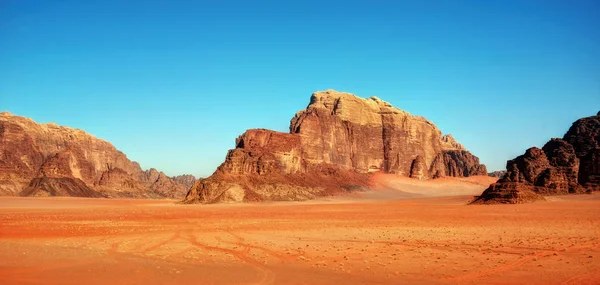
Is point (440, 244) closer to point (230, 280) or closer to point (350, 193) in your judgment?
point (230, 280)

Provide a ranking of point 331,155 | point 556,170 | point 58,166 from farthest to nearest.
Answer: point 58,166, point 331,155, point 556,170

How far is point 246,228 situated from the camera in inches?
1226

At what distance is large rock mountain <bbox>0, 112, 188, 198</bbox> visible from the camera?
375 ft

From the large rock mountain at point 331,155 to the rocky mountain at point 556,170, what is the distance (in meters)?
36.8

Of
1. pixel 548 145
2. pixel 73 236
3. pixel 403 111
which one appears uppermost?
pixel 403 111

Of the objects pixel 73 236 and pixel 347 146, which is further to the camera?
pixel 347 146

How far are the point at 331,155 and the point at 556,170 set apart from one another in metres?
57.0

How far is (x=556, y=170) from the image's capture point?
6769 centimetres

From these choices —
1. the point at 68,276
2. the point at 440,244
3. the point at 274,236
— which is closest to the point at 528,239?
the point at 440,244

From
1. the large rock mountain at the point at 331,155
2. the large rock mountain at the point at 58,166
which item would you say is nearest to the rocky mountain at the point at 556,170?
the large rock mountain at the point at 331,155

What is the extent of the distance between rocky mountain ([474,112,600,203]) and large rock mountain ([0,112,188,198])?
99643mm

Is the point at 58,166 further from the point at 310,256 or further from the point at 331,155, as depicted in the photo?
the point at 310,256

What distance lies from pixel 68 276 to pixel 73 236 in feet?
45.2

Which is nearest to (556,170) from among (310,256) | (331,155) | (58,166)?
(331,155)
